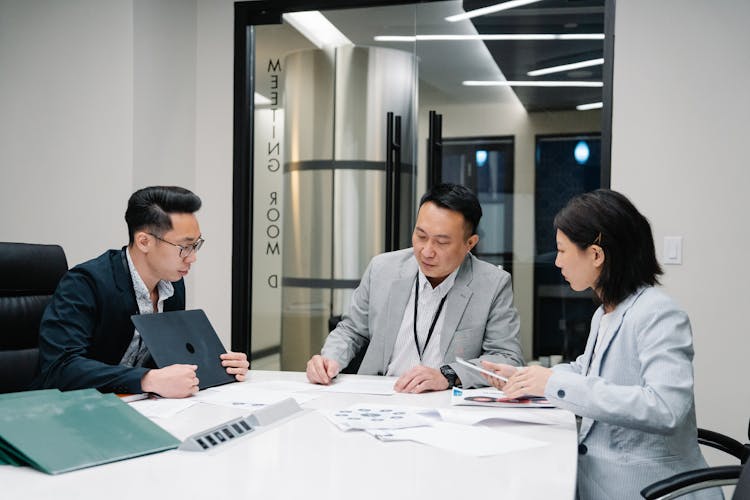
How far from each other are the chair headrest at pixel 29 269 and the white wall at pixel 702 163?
97.8 inches

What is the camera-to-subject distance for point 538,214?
3.82 m

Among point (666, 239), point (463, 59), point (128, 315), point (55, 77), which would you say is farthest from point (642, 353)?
point (55, 77)

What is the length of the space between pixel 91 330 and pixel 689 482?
168cm

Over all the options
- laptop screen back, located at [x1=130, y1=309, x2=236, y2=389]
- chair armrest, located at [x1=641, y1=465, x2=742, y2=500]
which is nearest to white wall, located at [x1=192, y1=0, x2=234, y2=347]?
laptop screen back, located at [x1=130, y1=309, x2=236, y2=389]

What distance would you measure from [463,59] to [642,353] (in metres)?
2.44

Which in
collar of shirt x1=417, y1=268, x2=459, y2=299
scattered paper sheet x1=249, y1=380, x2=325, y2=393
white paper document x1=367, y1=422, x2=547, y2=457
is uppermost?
collar of shirt x1=417, y1=268, x2=459, y2=299

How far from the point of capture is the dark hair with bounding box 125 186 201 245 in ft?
8.01

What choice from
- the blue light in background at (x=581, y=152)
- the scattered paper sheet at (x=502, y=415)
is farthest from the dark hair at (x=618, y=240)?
the blue light in background at (x=581, y=152)

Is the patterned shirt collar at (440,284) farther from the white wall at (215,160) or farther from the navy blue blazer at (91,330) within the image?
the white wall at (215,160)

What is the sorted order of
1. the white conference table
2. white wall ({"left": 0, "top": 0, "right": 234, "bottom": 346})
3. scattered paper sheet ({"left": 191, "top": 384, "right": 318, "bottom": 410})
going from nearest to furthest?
the white conference table < scattered paper sheet ({"left": 191, "top": 384, "right": 318, "bottom": 410}) < white wall ({"left": 0, "top": 0, "right": 234, "bottom": 346})

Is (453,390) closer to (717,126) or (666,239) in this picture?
(666,239)

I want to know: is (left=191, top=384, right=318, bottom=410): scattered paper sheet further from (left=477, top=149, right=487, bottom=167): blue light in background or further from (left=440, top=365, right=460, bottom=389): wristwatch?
(left=477, top=149, right=487, bottom=167): blue light in background

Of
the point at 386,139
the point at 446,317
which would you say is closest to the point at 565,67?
the point at 386,139

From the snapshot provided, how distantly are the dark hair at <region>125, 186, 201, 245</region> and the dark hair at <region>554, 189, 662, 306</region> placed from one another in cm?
126
